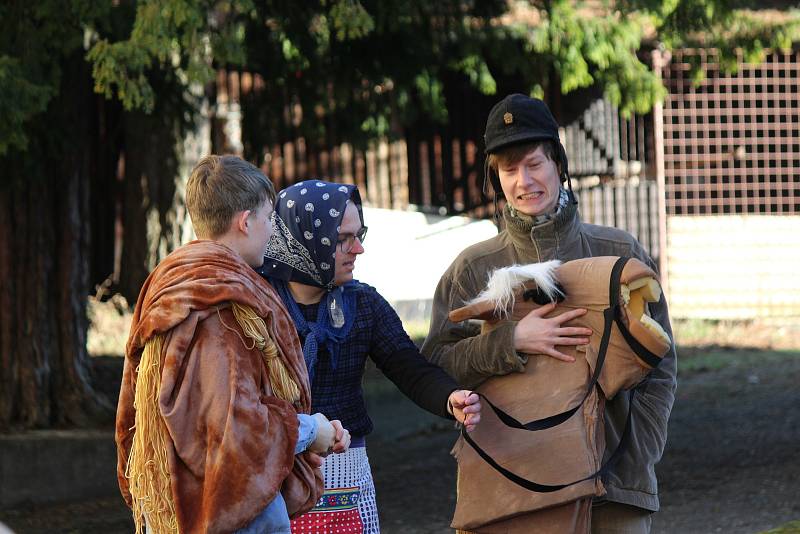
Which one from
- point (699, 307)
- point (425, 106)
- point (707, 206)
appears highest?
point (425, 106)

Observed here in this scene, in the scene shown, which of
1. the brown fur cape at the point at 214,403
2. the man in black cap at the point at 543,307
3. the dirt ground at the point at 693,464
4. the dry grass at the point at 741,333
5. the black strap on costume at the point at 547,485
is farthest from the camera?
the dry grass at the point at 741,333

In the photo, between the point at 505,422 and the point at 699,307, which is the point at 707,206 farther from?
the point at 505,422

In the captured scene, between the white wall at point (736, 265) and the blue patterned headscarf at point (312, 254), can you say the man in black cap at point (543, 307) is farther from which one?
the white wall at point (736, 265)

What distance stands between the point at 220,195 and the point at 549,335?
101 cm

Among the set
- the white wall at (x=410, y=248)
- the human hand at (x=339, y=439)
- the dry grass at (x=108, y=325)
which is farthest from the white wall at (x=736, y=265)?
the human hand at (x=339, y=439)

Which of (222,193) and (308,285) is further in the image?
(308,285)

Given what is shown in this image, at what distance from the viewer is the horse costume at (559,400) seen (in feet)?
10.4

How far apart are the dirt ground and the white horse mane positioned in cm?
362

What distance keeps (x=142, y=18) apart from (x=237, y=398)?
388 centimetres

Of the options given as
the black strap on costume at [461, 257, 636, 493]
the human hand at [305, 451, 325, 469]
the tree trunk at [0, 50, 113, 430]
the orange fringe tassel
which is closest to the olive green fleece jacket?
the black strap on costume at [461, 257, 636, 493]

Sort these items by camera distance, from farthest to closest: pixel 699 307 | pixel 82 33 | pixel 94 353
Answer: pixel 699 307, pixel 94 353, pixel 82 33

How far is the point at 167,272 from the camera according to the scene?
285 centimetres

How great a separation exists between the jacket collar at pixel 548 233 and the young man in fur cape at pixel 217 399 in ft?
2.86

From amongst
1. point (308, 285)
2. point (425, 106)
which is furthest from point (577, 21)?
point (308, 285)
